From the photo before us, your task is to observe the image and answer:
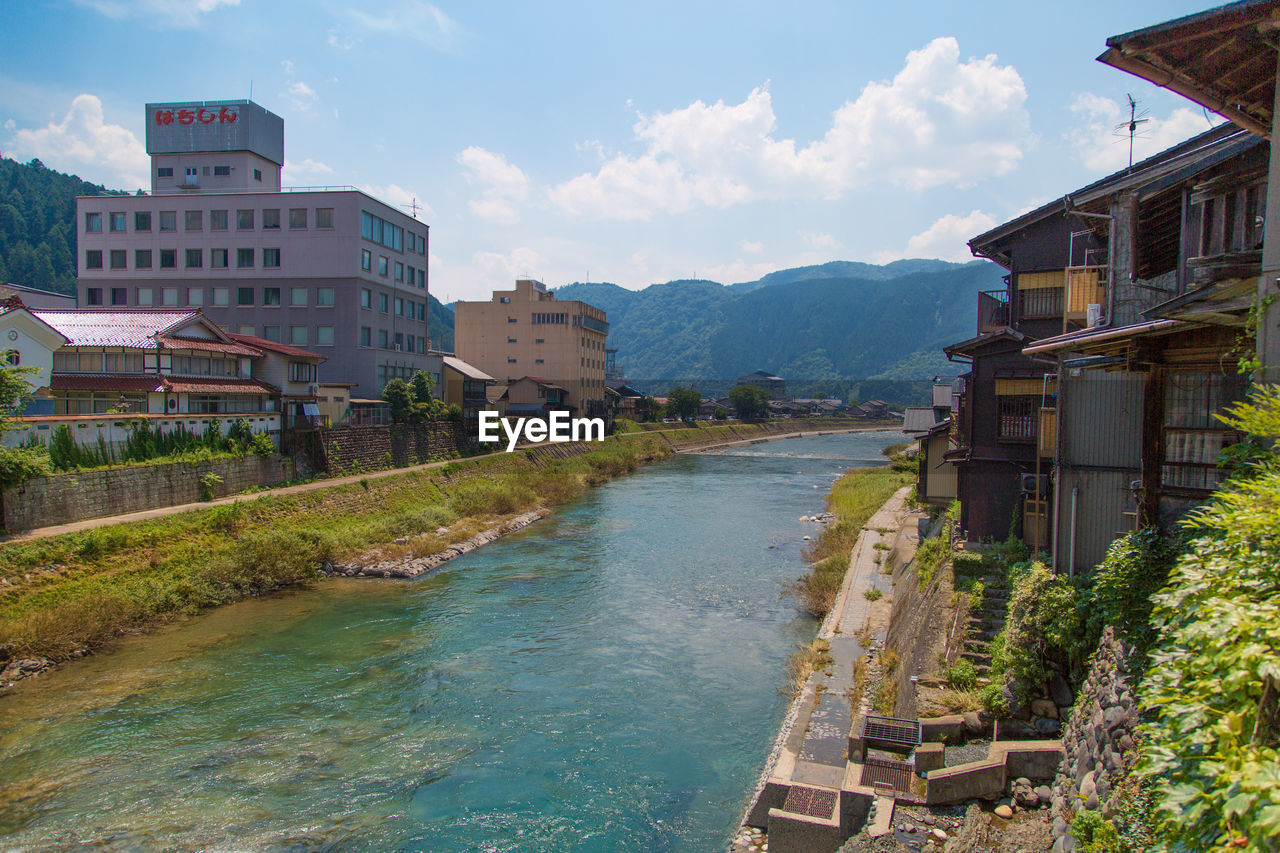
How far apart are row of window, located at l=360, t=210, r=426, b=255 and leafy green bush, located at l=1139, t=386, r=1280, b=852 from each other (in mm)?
41250

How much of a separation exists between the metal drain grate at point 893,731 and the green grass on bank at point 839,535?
26.2 ft

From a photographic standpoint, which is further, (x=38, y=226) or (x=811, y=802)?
(x=38, y=226)

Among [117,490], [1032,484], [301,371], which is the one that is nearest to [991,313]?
[1032,484]

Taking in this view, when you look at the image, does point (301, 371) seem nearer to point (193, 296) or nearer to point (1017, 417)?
point (193, 296)

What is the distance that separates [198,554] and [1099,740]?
67.6 ft

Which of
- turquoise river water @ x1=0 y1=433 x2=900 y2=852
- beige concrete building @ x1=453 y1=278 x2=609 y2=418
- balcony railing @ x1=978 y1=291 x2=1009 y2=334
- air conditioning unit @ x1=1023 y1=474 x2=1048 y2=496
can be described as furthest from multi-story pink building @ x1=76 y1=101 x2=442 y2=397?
air conditioning unit @ x1=1023 y1=474 x2=1048 y2=496

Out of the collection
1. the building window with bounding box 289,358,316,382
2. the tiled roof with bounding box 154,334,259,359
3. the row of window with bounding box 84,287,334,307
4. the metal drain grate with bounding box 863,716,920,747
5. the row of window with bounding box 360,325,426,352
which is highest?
the row of window with bounding box 84,287,334,307

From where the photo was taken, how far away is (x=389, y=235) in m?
43.1

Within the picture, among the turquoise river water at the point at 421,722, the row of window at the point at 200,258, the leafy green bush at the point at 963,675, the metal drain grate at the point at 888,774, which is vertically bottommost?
the turquoise river water at the point at 421,722

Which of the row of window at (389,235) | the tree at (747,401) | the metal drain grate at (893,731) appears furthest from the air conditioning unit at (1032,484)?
the tree at (747,401)

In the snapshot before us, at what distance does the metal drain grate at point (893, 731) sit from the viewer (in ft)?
30.6

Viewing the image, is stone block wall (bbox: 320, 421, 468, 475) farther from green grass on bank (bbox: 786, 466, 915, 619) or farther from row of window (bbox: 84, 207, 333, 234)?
green grass on bank (bbox: 786, 466, 915, 619)

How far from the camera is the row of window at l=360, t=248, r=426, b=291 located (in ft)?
132

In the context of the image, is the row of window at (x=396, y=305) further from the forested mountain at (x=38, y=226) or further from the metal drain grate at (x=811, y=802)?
the forested mountain at (x=38, y=226)
